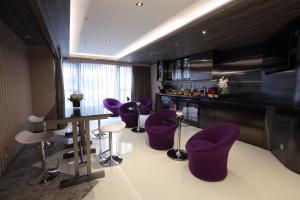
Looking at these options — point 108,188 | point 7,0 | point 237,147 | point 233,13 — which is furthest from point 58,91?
point 237,147

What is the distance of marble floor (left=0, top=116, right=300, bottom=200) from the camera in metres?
2.06

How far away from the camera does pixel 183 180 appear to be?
2.39m

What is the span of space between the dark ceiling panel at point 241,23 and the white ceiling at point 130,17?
7.2 inches

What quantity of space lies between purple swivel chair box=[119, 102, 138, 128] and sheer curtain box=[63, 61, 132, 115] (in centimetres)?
204

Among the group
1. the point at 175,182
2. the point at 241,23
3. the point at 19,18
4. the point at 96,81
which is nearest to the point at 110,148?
the point at 175,182

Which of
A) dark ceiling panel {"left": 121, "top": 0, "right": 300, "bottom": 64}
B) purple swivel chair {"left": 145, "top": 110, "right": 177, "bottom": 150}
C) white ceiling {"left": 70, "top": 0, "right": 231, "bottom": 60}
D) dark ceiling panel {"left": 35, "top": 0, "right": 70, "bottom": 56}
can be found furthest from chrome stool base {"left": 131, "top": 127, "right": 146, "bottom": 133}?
dark ceiling panel {"left": 35, "top": 0, "right": 70, "bottom": 56}

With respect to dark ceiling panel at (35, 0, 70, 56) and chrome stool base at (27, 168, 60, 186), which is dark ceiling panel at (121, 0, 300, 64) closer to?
dark ceiling panel at (35, 0, 70, 56)

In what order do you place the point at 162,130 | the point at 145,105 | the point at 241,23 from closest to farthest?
the point at 241,23, the point at 162,130, the point at 145,105

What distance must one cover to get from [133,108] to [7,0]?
3977mm

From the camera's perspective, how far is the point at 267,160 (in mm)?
3051

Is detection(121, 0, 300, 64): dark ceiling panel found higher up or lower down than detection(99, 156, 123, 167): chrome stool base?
higher up

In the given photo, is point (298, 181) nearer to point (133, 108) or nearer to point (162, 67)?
point (133, 108)

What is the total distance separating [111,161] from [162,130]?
1202 mm

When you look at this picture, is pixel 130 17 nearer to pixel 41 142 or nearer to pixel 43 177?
pixel 41 142
